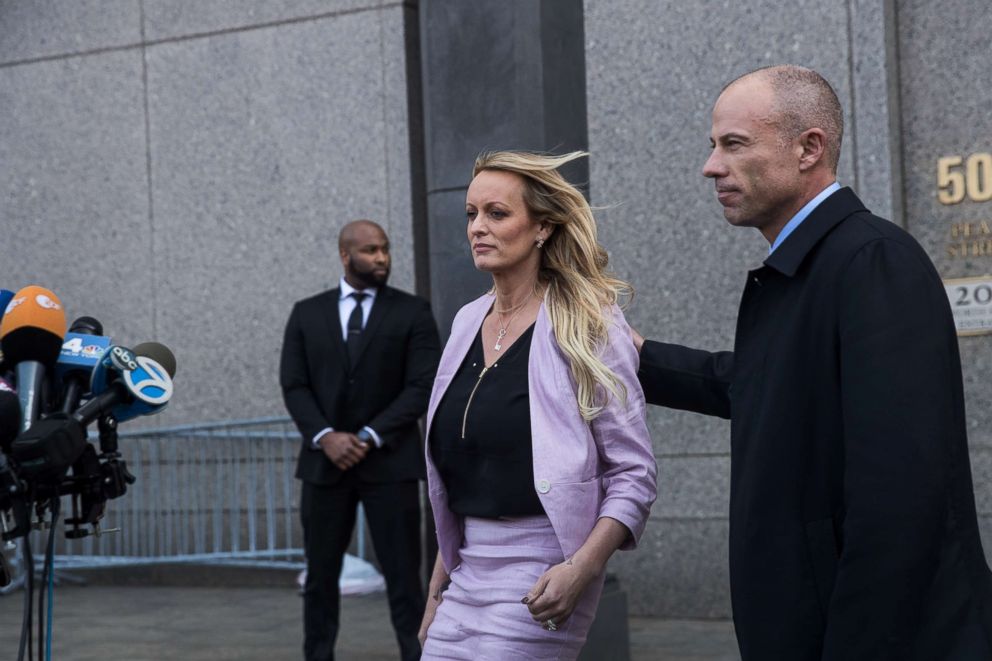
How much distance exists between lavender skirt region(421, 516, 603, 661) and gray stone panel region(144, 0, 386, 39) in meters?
6.51

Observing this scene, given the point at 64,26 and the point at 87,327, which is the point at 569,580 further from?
the point at 64,26

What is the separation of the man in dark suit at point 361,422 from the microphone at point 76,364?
317 cm

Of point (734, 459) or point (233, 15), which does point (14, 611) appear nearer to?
point (233, 15)

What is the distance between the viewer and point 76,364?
3.33 m

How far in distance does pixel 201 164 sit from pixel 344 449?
13.3 feet

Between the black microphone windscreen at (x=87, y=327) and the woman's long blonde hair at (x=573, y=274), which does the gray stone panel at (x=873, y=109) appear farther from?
the black microphone windscreen at (x=87, y=327)

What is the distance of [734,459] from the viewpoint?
268 centimetres

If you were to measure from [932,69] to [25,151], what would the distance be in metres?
6.24

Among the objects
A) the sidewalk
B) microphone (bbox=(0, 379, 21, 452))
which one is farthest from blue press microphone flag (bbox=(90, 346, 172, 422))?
the sidewalk

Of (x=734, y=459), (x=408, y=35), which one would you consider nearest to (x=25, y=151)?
(x=408, y=35)

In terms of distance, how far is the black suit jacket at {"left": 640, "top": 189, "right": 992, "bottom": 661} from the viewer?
2318 millimetres

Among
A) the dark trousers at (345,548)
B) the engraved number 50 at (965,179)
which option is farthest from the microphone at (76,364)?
the engraved number 50 at (965,179)

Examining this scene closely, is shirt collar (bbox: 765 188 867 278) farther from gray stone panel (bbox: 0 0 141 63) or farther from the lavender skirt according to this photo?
gray stone panel (bbox: 0 0 141 63)

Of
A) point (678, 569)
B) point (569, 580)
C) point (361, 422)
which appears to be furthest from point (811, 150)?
point (678, 569)
